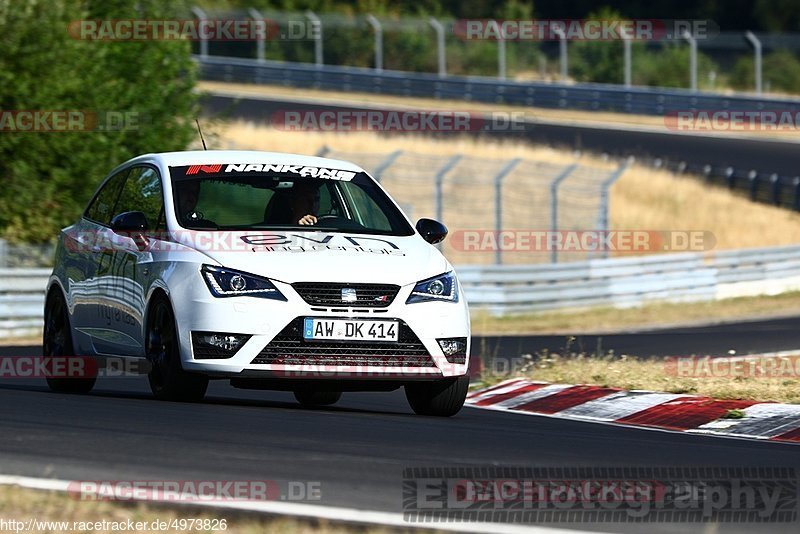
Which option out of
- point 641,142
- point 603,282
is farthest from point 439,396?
point 641,142

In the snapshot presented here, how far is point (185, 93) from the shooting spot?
26562mm

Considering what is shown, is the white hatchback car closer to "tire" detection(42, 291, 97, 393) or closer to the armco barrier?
"tire" detection(42, 291, 97, 393)

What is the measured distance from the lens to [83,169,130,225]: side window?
36.0 feet

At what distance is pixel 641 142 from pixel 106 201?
3429 centimetres

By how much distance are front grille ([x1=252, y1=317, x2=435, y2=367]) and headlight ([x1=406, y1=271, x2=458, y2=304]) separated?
203 mm

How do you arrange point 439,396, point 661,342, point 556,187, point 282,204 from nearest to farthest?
1. point 439,396
2. point 282,204
3. point 661,342
4. point 556,187

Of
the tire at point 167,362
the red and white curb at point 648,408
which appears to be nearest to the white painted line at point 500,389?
the red and white curb at point 648,408

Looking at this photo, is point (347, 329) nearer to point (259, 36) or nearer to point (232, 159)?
point (232, 159)

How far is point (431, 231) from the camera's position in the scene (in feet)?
34.0

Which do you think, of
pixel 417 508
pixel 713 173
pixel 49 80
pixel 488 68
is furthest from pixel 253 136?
pixel 417 508

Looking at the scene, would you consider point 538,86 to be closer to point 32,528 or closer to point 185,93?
point 185,93

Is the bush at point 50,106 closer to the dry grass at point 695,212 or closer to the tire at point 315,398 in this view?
the tire at point 315,398

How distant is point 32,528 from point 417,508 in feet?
4.85

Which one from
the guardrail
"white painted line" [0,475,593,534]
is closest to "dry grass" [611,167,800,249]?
the guardrail
